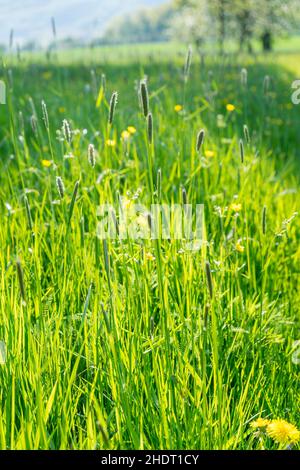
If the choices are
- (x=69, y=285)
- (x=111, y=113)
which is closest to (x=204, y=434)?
(x=69, y=285)

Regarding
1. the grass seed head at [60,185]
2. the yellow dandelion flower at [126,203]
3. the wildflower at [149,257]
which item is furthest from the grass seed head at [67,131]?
the wildflower at [149,257]

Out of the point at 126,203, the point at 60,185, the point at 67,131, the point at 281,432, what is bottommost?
the point at 281,432

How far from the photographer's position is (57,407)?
4.37 ft

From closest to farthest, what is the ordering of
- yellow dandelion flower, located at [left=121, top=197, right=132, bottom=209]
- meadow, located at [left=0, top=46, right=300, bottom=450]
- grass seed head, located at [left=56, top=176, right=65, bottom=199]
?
meadow, located at [left=0, top=46, right=300, bottom=450] < grass seed head, located at [left=56, top=176, right=65, bottom=199] < yellow dandelion flower, located at [left=121, top=197, right=132, bottom=209]

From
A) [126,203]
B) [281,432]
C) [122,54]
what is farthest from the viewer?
[122,54]

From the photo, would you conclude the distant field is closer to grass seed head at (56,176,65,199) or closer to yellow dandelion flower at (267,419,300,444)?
grass seed head at (56,176,65,199)

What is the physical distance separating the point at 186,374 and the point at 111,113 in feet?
2.14

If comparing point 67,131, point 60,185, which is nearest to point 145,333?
point 60,185

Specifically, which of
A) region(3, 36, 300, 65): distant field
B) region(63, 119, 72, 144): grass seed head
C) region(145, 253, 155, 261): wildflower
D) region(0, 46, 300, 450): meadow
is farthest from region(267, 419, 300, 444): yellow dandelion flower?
region(3, 36, 300, 65): distant field

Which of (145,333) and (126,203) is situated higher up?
(126,203)

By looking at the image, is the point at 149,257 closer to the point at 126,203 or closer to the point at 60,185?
the point at 126,203

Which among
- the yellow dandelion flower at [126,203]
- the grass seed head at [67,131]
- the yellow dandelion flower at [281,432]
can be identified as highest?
the grass seed head at [67,131]

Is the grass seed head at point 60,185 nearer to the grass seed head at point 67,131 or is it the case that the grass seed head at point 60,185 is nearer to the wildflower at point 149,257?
the grass seed head at point 67,131
